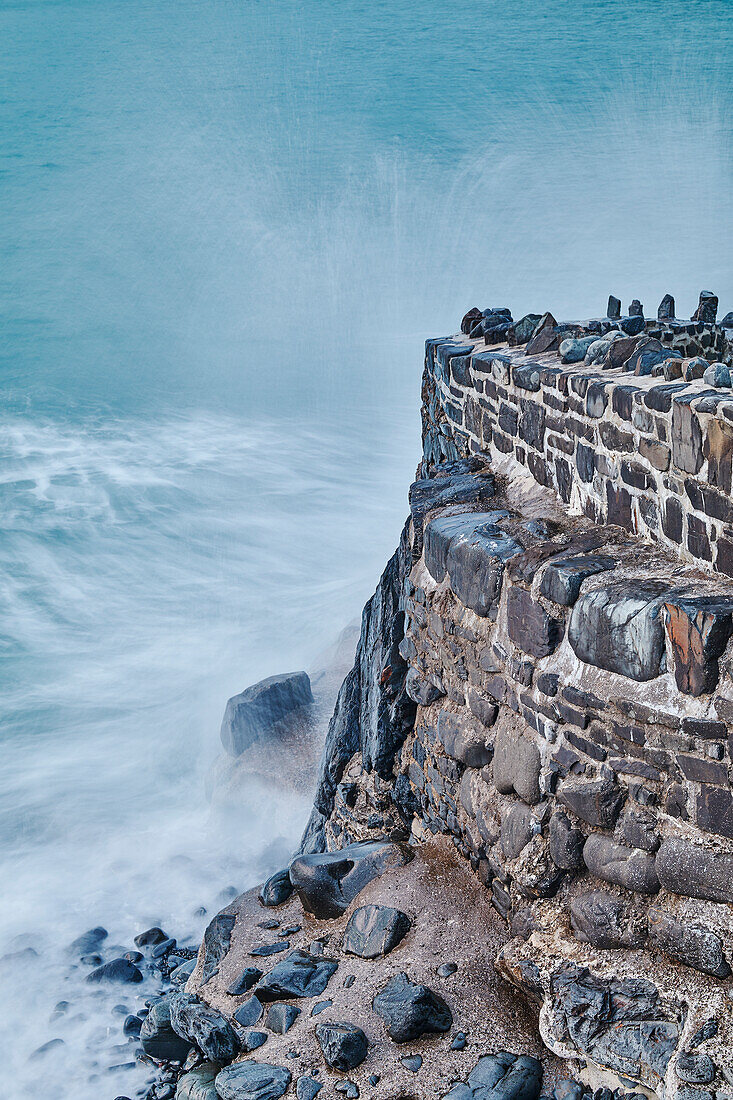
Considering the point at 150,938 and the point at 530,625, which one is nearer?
the point at 530,625

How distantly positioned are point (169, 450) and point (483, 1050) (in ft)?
144

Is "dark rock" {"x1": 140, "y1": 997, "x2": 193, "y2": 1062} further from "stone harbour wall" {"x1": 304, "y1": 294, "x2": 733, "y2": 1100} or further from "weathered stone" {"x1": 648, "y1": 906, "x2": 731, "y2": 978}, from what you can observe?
"weathered stone" {"x1": 648, "y1": 906, "x2": 731, "y2": 978}

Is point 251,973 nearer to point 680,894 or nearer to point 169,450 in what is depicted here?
point 680,894

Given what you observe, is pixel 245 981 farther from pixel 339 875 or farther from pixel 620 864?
pixel 620 864

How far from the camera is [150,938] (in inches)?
302

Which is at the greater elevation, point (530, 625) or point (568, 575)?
point (568, 575)

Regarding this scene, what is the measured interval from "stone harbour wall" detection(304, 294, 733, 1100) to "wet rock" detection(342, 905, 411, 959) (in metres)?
0.47

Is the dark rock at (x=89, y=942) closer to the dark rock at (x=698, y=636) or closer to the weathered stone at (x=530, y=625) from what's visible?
the weathered stone at (x=530, y=625)

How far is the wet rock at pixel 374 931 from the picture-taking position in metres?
4.40

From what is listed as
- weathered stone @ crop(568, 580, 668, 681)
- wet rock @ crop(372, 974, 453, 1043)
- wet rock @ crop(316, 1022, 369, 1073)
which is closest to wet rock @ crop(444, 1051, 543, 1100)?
wet rock @ crop(372, 974, 453, 1043)

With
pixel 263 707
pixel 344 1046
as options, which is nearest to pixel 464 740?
pixel 344 1046

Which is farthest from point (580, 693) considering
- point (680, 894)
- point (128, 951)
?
point (128, 951)

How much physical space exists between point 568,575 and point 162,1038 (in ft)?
12.8

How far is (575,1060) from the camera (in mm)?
3373
